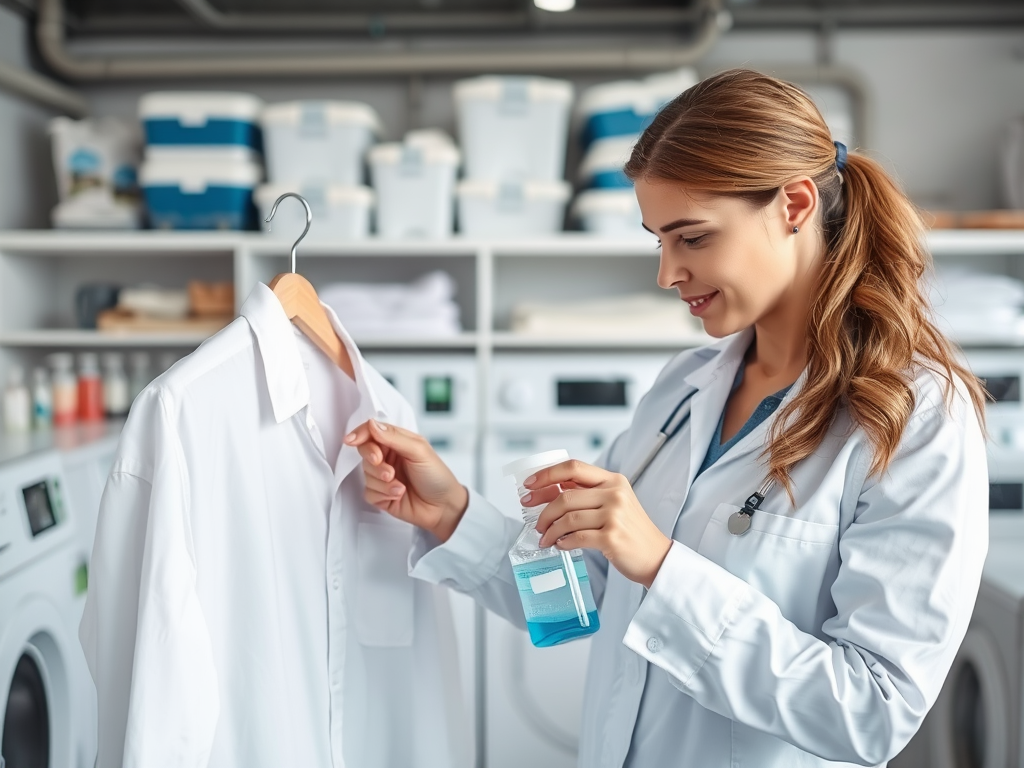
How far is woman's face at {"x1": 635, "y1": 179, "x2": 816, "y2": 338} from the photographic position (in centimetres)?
95

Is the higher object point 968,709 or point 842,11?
point 842,11

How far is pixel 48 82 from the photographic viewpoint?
244 cm

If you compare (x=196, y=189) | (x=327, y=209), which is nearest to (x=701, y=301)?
(x=327, y=209)

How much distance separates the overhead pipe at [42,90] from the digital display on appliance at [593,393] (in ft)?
5.62

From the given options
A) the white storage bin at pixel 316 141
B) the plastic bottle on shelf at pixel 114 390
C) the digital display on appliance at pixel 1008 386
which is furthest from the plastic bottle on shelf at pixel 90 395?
the digital display on appliance at pixel 1008 386

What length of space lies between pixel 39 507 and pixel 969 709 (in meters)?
2.02

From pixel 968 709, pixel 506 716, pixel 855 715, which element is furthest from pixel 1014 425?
pixel 855 715

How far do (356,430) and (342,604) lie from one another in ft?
0.82

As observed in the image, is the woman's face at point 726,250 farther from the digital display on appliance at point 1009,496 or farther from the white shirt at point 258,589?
the digital display on appliance at point 1009,496

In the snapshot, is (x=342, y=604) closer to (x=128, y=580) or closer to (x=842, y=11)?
(x=128, y=580)

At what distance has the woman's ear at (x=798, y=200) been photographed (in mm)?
953

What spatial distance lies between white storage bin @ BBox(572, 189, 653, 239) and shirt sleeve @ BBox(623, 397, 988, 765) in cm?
151

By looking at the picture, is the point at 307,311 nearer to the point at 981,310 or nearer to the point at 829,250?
the point at 829,250

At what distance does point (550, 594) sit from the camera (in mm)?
947
